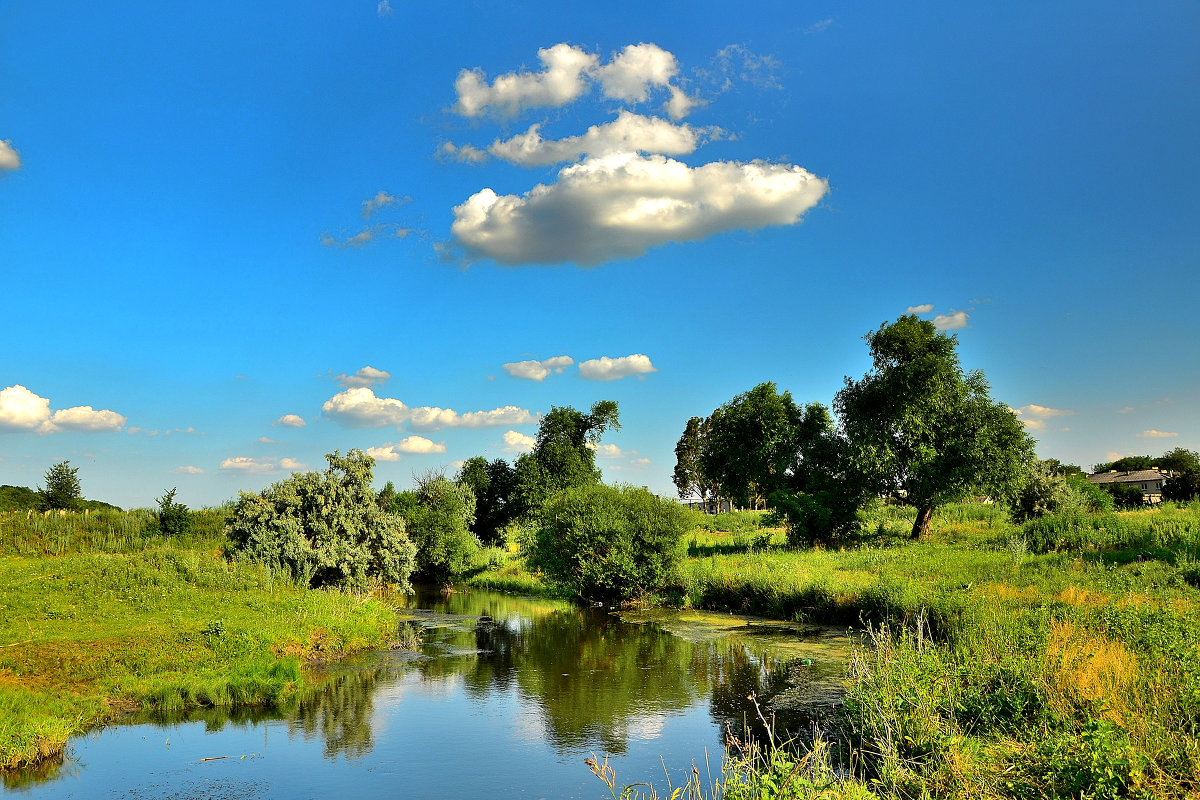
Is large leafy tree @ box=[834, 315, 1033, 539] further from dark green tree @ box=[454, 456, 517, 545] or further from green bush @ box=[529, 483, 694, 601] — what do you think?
dark green tree @ box=[454, 456, 517, 545]

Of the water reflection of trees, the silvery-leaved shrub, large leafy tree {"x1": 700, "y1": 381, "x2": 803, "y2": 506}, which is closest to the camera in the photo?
the water reflection of trees

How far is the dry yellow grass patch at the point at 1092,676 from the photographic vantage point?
9.51 meters

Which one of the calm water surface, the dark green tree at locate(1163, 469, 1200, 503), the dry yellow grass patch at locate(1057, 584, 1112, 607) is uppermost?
the dark green tree at locate(1163, 469, 1200, 503)

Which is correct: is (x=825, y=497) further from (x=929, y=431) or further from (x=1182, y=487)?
(x=1182, y=487)

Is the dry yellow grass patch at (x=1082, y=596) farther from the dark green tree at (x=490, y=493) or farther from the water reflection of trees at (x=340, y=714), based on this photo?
the dark green tree at (x=490, y=493)

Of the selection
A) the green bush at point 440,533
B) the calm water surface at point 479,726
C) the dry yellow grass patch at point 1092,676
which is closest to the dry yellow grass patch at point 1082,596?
the calm water surface at point 479,726

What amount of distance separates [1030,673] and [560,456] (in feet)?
167

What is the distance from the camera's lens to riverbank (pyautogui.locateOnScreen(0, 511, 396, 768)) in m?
14.3

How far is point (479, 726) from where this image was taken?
584 inches

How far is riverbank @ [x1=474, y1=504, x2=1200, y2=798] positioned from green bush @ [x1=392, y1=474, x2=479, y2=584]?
84.5 feet

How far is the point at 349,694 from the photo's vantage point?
1719 centimetres

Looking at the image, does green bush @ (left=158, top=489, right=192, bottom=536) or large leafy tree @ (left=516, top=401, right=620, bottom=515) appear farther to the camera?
large leafy tree @ (left=516, top=401, right=620, bottom=515)

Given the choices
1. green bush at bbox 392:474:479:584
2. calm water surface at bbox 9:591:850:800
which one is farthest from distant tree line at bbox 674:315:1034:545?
green bush at bbox 392:474:479:584

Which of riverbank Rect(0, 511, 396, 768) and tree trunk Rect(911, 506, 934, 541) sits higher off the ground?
tree trunk Rect(911, 506, 934, 541)
